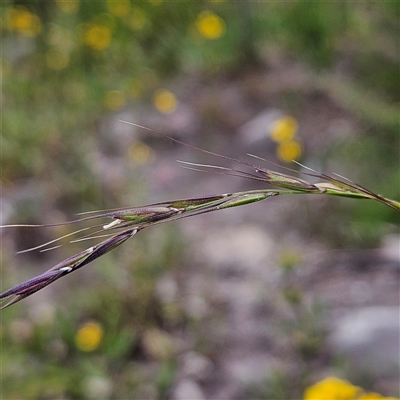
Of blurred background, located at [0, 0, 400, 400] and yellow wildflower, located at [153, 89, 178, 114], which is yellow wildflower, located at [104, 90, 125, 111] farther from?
yellow wildflower, located at [153, 89, 178, 114]

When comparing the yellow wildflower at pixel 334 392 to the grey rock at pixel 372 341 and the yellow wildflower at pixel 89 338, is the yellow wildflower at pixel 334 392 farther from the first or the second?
the yellow wildflower at pixel 89 338

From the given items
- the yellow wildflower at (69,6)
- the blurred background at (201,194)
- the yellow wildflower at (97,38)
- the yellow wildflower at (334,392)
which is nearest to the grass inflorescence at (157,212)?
the yellow wildflower at (334,392)

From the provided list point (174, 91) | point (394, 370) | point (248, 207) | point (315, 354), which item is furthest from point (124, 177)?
point (394, 370)

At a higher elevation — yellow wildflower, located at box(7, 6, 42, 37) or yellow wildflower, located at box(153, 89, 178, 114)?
yellow wildflower, located at box(7, 6, 42, 37)

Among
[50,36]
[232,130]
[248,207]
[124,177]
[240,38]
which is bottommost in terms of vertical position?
[248,207]

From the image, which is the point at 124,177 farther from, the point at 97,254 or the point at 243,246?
the point at 97,254

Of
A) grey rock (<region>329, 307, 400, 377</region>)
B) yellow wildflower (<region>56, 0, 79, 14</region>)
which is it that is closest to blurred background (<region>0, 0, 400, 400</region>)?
grey rock (<region>329, 307, 400, 377</region>)
